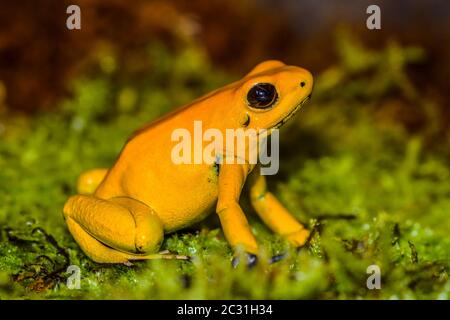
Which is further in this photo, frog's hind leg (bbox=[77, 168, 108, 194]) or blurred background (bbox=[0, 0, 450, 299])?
frog's hind leg (bbox=[77, 168, 108, 194])

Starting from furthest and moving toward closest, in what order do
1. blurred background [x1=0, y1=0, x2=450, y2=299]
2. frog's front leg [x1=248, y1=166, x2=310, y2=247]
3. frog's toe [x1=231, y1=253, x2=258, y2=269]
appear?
1. frog's front leg [x1=248, y1=166, x2=310, y2=247]
2. blurred background [x1=0, y1=0, x2=450, y2=299]
3. frog's toe [x1=231, y1=253, x2=258, y2=269]

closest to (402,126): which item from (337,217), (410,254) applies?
(337,217)

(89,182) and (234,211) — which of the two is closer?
(234,211)

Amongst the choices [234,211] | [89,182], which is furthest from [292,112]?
[89,182]

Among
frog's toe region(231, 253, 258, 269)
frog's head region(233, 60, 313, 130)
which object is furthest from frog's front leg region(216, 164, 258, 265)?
frog's head region(233, 60, 313, 130)

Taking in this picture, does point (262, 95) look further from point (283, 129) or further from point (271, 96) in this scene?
point (283, 129)

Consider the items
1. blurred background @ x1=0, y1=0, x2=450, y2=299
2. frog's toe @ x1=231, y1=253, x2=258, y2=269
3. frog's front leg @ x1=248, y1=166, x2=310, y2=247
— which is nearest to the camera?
frog's toe @ x1=231, y1=253, x2=258, y2=269

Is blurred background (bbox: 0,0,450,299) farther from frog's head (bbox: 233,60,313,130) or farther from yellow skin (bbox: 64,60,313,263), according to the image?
frog's head (bbox: 233,60,313,130)
